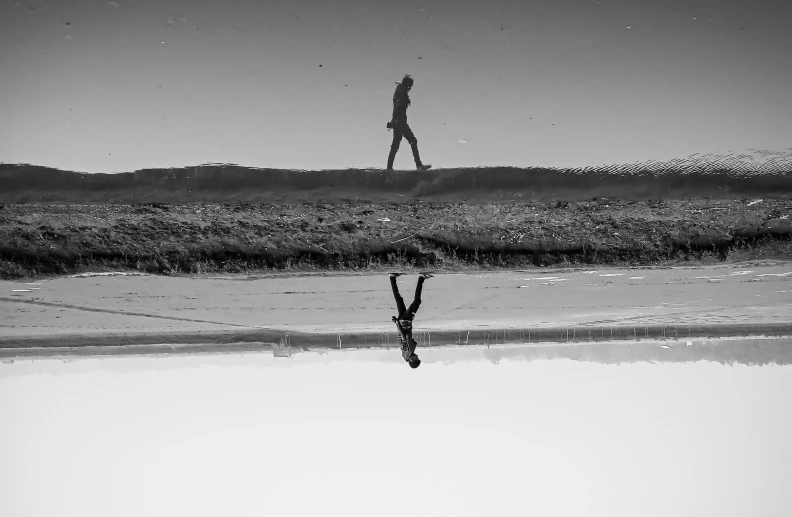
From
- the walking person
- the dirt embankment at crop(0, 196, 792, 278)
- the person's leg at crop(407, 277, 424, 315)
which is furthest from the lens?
the person's leg at crop(407, 277, 424, 315)

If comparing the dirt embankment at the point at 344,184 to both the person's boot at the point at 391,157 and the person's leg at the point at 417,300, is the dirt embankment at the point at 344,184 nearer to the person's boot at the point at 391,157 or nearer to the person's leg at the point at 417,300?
the person's boot at the point at 391,157

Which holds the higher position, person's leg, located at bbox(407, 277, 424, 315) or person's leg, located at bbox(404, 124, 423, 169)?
person's leg, located at bbox(404, 124, 423, 169)

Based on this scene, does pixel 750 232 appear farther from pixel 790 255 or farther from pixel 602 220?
pixel 602 220

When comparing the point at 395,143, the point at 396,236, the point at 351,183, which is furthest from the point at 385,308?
the point at 395,143

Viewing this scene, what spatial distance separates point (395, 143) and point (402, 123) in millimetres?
70

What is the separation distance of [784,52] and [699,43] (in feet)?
0.98

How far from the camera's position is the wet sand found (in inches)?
77.4

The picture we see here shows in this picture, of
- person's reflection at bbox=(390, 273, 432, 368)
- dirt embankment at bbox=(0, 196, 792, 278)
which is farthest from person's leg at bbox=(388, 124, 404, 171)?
person's reflection at bbox=(390, 273, 432, 368)

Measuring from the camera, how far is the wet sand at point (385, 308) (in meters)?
1.97

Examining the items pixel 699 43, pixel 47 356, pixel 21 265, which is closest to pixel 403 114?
pixel 699 43

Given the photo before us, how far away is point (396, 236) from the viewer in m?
1.75

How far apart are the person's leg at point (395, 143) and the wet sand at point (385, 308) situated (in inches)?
18.8

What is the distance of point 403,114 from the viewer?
5.28 ft

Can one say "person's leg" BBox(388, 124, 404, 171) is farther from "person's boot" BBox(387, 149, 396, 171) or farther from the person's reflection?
the person's reflection
